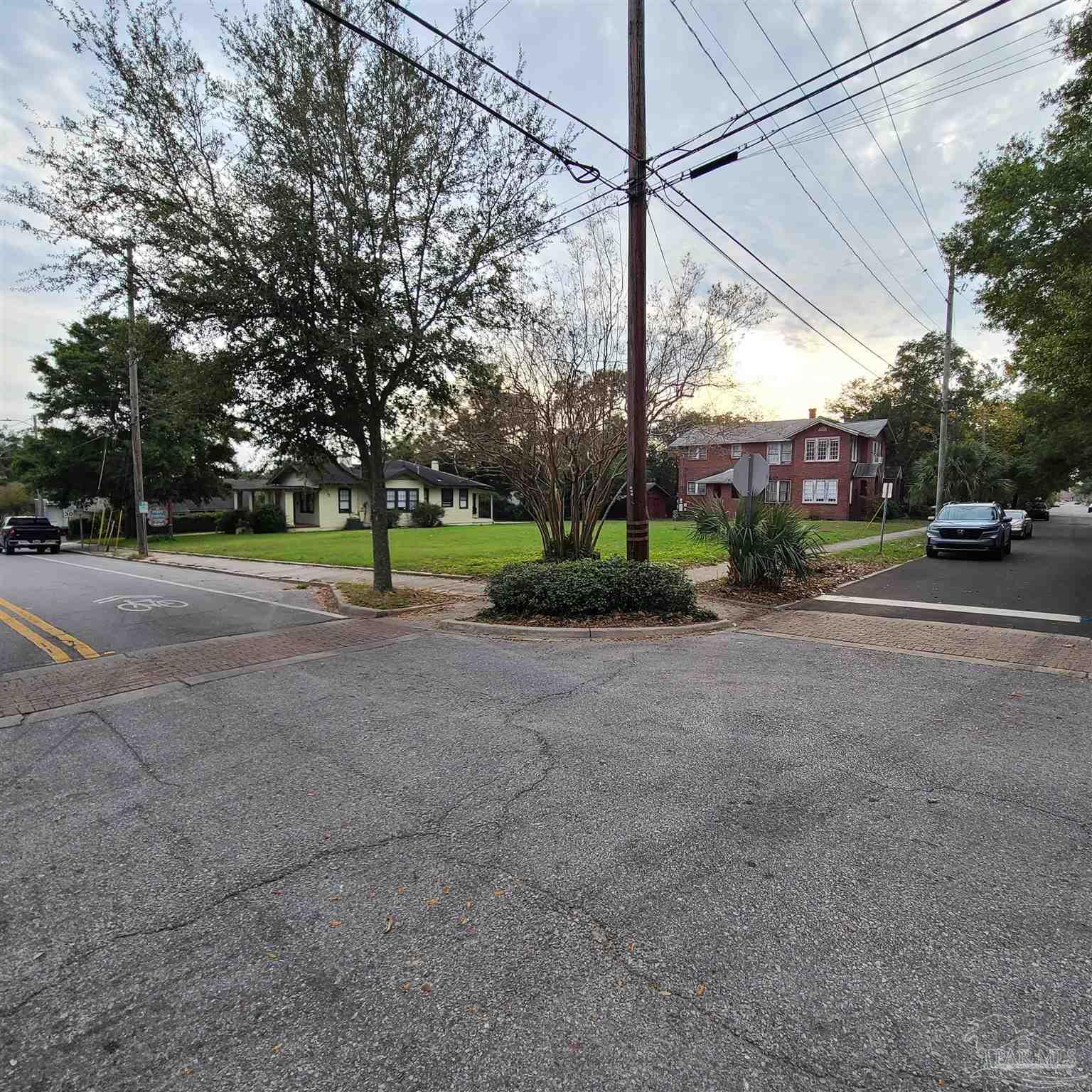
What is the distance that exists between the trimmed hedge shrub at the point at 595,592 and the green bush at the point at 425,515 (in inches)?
1275

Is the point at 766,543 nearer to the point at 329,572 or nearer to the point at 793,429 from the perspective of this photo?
the point at 329,572

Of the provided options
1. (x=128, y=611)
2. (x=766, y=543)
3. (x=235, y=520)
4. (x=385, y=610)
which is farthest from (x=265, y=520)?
(x=766, y=543)

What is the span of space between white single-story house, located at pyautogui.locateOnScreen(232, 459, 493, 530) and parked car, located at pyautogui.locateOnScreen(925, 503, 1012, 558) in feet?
88.7

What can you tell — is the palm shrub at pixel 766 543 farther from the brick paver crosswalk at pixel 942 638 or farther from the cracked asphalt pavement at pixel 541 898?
the cracked asphalt pavement at pixel 541 898

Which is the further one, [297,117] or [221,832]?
[297,117]

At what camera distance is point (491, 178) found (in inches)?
413

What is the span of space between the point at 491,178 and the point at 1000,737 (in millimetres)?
10547

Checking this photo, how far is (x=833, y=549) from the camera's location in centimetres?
2066

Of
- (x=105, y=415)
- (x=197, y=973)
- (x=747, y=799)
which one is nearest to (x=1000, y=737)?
(x=747, y=799)

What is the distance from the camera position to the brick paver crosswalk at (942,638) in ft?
24.3

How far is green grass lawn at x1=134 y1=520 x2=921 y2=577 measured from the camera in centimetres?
1761

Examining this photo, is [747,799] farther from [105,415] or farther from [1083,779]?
[105,415]

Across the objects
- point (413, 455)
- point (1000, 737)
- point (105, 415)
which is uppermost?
point (105, 415)

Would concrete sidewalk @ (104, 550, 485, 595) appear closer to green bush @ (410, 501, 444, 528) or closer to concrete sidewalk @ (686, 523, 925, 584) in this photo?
concrete sidewalk @ (686, 523, 925, 584)
